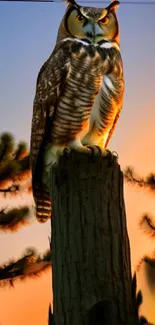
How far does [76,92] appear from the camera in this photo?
50.9 inches

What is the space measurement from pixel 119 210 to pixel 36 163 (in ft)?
1.38

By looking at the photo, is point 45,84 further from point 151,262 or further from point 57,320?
point 151,262

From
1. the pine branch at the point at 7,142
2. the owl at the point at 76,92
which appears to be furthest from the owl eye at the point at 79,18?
the pine branch at the point at 7,142

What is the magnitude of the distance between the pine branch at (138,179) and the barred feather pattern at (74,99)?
472 millimetres

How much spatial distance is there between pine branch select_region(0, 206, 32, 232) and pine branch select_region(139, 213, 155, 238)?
0.38 meters

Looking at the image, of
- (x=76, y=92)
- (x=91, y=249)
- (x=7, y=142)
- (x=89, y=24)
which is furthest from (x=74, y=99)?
(x=7, y=142)

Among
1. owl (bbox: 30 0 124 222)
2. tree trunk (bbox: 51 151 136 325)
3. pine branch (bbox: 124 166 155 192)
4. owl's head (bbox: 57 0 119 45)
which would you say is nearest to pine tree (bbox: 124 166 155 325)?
pine branch (bbox: 124 166 155 192)

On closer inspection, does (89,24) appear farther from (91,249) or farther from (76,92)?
(91,249)

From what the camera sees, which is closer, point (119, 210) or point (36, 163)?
point (119, 210)

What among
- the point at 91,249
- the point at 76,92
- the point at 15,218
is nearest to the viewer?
the point at 91,249

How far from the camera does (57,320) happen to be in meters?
1.00

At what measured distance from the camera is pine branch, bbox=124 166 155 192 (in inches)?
72.4

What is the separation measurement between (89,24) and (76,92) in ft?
0.66

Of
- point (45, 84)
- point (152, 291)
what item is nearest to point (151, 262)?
point (152, 291)
